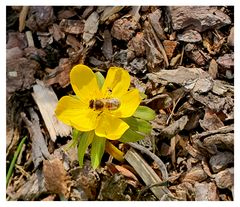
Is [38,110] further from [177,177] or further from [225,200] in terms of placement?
[225,200]

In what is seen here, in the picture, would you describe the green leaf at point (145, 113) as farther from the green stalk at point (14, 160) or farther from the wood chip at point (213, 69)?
the green stalk at point (14, 160)

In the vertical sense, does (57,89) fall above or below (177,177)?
above

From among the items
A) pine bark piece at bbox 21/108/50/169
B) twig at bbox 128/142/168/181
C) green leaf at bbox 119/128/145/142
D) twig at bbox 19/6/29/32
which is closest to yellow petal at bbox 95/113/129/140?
green leaf at bbox 119/128/145/142

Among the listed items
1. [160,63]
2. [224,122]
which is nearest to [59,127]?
[160,63]

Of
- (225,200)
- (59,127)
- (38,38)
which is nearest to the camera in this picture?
(225,200)

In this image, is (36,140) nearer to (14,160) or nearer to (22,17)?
(14,160)

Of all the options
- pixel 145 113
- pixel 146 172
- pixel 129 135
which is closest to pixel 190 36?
pixel 145 113
